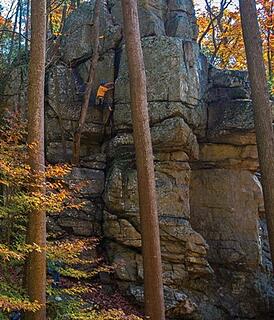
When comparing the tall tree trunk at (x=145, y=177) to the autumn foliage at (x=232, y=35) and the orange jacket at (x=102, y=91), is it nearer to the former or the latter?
the orange jacket at (x=102, y=91)

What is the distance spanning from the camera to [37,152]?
544 centimetres

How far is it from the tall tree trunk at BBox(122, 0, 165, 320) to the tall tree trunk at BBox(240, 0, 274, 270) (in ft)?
6.84

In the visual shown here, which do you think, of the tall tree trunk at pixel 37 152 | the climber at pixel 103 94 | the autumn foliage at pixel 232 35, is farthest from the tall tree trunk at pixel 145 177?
the autumn foliage at pixel 232 35

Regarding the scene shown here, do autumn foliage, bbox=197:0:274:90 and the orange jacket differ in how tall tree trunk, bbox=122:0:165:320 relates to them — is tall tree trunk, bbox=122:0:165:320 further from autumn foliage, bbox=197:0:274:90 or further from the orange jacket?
autumn foliage, bbox=197:0:274:90

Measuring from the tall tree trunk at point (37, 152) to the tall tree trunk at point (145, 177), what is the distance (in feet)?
6.28

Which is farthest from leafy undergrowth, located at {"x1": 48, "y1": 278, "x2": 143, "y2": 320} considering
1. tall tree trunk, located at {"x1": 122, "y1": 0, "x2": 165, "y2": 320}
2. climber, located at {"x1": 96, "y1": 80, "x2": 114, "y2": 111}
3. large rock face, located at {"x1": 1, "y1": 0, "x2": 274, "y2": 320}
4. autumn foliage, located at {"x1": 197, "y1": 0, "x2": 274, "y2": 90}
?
autumn foliage, located at {"x1": 197, "y1": 0, "x2": 274, "y2": 90}

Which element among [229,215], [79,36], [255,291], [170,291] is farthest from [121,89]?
[255,291]

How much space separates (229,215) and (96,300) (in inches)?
172

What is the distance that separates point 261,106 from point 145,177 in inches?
106

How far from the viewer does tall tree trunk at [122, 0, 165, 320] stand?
6367 mm

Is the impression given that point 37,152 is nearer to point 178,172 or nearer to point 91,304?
point 91,304

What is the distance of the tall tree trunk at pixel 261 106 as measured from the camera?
6.82 metres

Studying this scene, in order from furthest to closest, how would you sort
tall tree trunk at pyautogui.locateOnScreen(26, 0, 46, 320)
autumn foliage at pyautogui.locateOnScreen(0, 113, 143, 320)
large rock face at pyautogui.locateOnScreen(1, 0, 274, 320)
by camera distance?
large rock face at pyautogui.locateOnScreen(1, 0, 274, 320) < tall tree trunk at pyautogui.locateOnScreen(26, 0, 46, 320) < autumn foliage at pyautogui.locateOnScreen(0, 113, 143, 320)

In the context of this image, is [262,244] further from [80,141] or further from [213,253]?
[80,141]
